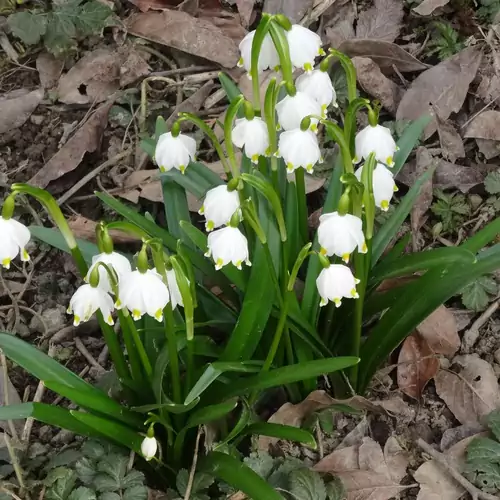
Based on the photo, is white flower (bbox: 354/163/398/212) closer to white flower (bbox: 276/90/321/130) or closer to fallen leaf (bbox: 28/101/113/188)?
white flower (bbox: 276/90/321/130)

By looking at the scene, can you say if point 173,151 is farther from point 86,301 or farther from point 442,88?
point 442,88

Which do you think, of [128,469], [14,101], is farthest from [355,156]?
[14,101]

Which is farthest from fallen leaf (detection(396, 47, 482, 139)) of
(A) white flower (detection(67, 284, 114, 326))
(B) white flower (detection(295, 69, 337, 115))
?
(A) white flower (detection(67, 284, 114, 326))

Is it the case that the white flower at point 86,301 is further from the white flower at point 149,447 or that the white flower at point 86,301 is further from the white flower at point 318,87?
the white flower at point 318,87

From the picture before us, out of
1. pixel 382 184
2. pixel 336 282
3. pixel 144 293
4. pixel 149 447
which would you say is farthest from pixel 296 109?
pixel 149 447

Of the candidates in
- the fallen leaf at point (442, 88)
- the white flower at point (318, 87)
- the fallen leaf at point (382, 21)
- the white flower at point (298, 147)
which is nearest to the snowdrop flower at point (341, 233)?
the white flower at point (298, 147)

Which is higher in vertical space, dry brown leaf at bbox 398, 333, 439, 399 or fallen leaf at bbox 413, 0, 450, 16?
fallen leaf at bbox 413, 0, 450, 16
